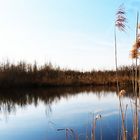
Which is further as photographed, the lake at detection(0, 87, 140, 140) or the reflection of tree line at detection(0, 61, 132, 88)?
the reflection of tree line at detection(0, 61, 132, 88)

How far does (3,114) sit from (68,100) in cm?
285

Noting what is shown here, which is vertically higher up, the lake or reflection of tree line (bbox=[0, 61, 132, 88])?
reflection of tree line (bbox=[0, 61, 132, 88])

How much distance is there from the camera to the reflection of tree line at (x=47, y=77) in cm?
1534

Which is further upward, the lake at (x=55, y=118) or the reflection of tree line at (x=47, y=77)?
the reflection of tree line at (x=47, y=77)

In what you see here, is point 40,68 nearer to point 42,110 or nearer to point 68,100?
point 68,100

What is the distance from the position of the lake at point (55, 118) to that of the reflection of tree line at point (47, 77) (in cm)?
360

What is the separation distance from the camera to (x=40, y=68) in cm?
1725

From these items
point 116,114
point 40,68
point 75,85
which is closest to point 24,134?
point 116,114

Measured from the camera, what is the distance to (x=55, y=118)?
7.30 m

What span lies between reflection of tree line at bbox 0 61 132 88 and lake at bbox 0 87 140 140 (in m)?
3.60

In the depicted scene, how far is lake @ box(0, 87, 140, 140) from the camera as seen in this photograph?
540 cm

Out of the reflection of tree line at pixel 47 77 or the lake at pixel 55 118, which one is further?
the reflection of tree line at pixel 47 77

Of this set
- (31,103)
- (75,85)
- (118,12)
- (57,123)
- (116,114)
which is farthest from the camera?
(75,85)

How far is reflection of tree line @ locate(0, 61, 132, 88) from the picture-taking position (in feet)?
50.3
